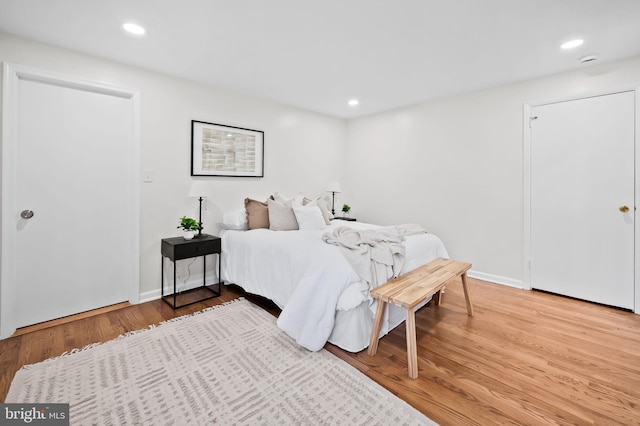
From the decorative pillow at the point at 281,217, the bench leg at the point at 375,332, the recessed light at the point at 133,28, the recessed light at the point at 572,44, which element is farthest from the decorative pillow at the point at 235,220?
the recessed light at the point at 572,44

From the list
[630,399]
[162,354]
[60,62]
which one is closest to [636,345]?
[630,399]

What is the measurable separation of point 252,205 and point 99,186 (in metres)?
1.54

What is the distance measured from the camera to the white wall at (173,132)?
2650 millimetres

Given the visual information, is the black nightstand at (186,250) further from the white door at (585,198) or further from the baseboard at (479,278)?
the white door at (585,198)

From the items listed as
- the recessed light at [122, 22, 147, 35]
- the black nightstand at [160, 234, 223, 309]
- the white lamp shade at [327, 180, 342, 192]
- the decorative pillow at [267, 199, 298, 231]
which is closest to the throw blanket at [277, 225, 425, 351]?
the decorative pillow at [267, 199, 298, 231]

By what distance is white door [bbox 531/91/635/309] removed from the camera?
287cm

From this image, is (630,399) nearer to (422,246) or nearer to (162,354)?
(422,246)

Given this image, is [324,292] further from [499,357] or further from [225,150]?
[225,150]

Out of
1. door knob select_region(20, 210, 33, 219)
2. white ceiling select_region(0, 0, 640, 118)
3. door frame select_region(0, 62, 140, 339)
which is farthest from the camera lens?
door knob select_region(20, 210, 33, 219)

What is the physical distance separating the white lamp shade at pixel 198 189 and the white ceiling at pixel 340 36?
3.94 ft

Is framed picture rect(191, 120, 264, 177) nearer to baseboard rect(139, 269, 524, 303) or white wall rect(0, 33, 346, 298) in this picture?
white wall rect(0, 33, 346, 298)

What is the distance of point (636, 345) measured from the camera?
2240mm

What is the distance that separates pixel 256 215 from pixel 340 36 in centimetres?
212

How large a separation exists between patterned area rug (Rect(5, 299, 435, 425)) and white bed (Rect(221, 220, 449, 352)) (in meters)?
0.19
